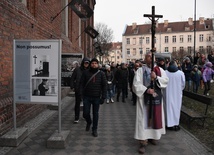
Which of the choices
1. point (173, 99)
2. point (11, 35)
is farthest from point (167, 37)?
point (11, 35)

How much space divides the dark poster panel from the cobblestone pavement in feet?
9.44

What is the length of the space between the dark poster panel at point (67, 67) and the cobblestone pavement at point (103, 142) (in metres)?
2.88

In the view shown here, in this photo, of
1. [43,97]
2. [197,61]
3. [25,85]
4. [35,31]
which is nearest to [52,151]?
[43,97]

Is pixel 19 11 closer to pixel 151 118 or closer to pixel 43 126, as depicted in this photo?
pixel 43 126

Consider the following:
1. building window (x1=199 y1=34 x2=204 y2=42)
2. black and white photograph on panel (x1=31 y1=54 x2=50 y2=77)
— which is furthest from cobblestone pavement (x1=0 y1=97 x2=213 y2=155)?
building window (x1=199 y1=34 x2=204 y2=42)

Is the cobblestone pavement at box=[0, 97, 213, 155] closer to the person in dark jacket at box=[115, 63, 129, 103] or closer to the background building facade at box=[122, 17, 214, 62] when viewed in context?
the person in dark jacket at box=[115, 63, 129, 103]

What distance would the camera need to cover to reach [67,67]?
10883 mm

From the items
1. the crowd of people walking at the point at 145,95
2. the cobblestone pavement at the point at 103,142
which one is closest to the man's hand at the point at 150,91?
the crowd of people walking at the point at 145,95

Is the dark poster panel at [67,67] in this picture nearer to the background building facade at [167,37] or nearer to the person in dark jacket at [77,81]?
the person in dark jacket at [77,81]

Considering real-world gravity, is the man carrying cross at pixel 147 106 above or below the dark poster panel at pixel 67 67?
below

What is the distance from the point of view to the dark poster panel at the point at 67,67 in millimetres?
10773

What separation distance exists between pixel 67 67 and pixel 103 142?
5.70 meters

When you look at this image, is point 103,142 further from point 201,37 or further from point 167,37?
point 167,37

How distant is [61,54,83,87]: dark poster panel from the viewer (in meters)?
10.8
